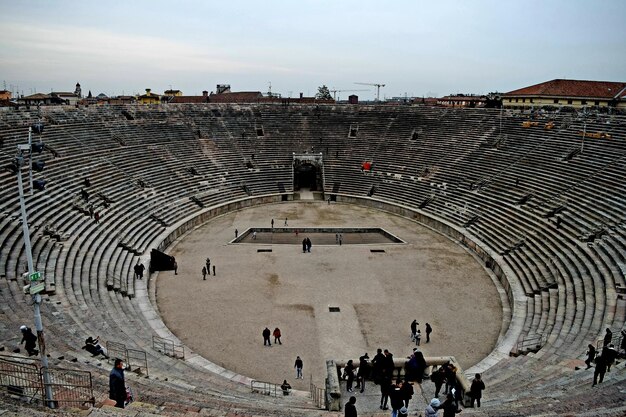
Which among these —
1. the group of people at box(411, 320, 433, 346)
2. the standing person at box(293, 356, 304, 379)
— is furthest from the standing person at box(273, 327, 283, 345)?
the group of people at box(411, 320, 433, 346)

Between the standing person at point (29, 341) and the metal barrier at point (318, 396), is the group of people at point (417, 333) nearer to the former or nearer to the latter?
the metal barrier at point (318, 396)

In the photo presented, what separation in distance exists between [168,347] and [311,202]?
997 inches

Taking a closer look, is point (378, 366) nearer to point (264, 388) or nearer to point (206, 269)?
point (264, 388)

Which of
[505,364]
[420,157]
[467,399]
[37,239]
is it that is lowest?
[505,364]

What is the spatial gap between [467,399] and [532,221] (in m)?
18.1

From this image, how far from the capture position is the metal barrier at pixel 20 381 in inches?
362

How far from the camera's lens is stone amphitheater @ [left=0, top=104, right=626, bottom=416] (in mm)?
12602

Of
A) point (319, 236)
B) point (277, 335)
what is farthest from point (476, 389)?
point (319, 236)

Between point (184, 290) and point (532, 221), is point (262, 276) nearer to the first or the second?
point (184, 290)

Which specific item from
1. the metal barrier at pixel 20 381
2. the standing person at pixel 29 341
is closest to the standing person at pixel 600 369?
the metal barrier at pixel 20 381

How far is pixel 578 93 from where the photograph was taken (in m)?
50.6

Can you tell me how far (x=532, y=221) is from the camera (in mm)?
27094

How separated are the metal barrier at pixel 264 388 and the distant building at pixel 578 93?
45.0m

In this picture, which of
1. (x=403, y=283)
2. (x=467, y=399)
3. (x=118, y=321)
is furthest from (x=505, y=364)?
(x=118, y=321)
